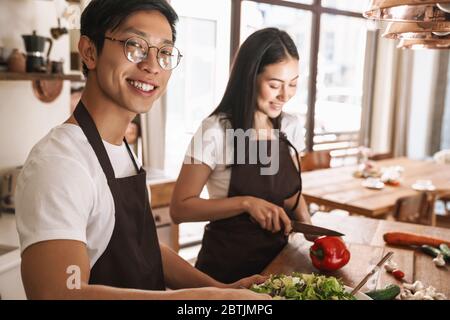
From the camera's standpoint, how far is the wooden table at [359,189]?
282 centimetres

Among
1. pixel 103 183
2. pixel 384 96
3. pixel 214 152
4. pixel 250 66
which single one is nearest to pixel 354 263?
pixel 214 152

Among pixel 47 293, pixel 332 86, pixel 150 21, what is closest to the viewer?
pixel 47 293

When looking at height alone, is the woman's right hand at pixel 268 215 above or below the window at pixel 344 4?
below

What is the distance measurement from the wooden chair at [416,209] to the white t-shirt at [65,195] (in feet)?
7.12

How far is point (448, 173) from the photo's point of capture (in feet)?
12.7

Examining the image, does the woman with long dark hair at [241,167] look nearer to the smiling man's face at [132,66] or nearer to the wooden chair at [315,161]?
the smiling man's face at [132,66]

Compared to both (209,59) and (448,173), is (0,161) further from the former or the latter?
(448,173)

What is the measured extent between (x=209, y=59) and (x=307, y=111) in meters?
1.33

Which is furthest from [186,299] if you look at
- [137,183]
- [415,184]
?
[415,184]

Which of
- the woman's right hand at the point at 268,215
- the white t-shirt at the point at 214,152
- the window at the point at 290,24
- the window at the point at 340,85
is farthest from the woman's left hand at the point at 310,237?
the window at the point at 340,85

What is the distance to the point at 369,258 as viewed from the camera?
149 cm

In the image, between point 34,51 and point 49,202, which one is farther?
point 34,51

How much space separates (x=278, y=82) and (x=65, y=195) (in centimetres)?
95

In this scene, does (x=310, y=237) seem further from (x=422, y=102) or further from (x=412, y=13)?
(x=422, y=102)
